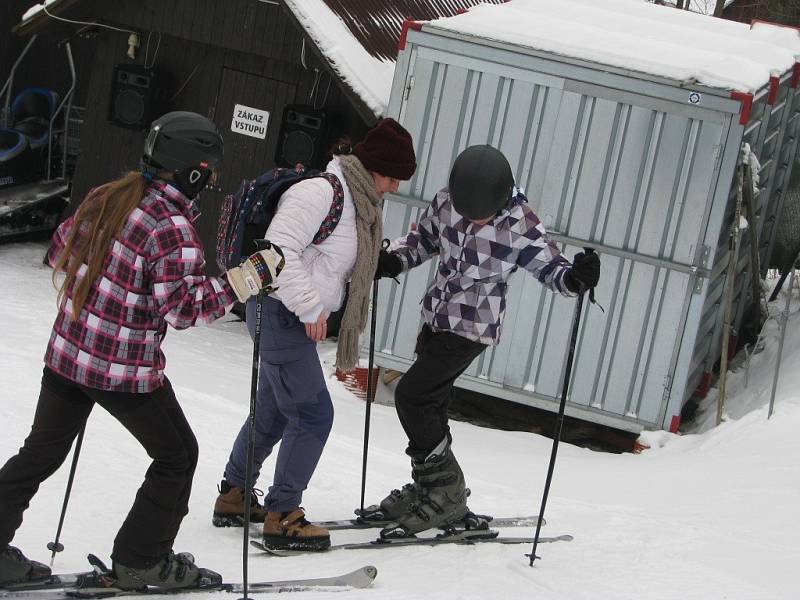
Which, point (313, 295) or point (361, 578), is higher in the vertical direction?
point (313, 295)

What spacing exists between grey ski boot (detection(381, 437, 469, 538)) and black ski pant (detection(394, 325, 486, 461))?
0.30 feet

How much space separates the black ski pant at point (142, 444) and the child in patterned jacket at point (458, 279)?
54.2 inches

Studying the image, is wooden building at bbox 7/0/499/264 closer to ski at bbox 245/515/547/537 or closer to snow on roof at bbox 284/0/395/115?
snow on roof at bbox 284/0/395/115

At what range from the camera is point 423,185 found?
8.77m

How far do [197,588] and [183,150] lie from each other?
1.64 m

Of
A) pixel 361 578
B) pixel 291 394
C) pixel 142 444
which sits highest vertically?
pixel 291 394

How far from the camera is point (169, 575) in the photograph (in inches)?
167

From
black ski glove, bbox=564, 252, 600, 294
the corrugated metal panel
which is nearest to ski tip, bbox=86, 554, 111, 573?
black ski glove, bbox=564, 252, 600, 294

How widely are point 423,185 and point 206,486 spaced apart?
12.0 ft

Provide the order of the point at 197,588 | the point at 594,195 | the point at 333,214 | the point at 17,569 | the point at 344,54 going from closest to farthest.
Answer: the point at 17,569, the point at 197,588, the point at 333,214, the point at 594,195, the point at 344,54

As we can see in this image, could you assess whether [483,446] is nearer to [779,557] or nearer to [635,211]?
[635,211]

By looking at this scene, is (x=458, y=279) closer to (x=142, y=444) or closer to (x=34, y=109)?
(x=142, y=444)

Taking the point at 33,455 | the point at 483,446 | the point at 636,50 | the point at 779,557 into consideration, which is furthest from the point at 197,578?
the point at 636,50

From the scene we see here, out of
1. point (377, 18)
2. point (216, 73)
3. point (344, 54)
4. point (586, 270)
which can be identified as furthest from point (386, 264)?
point (377, 18)
